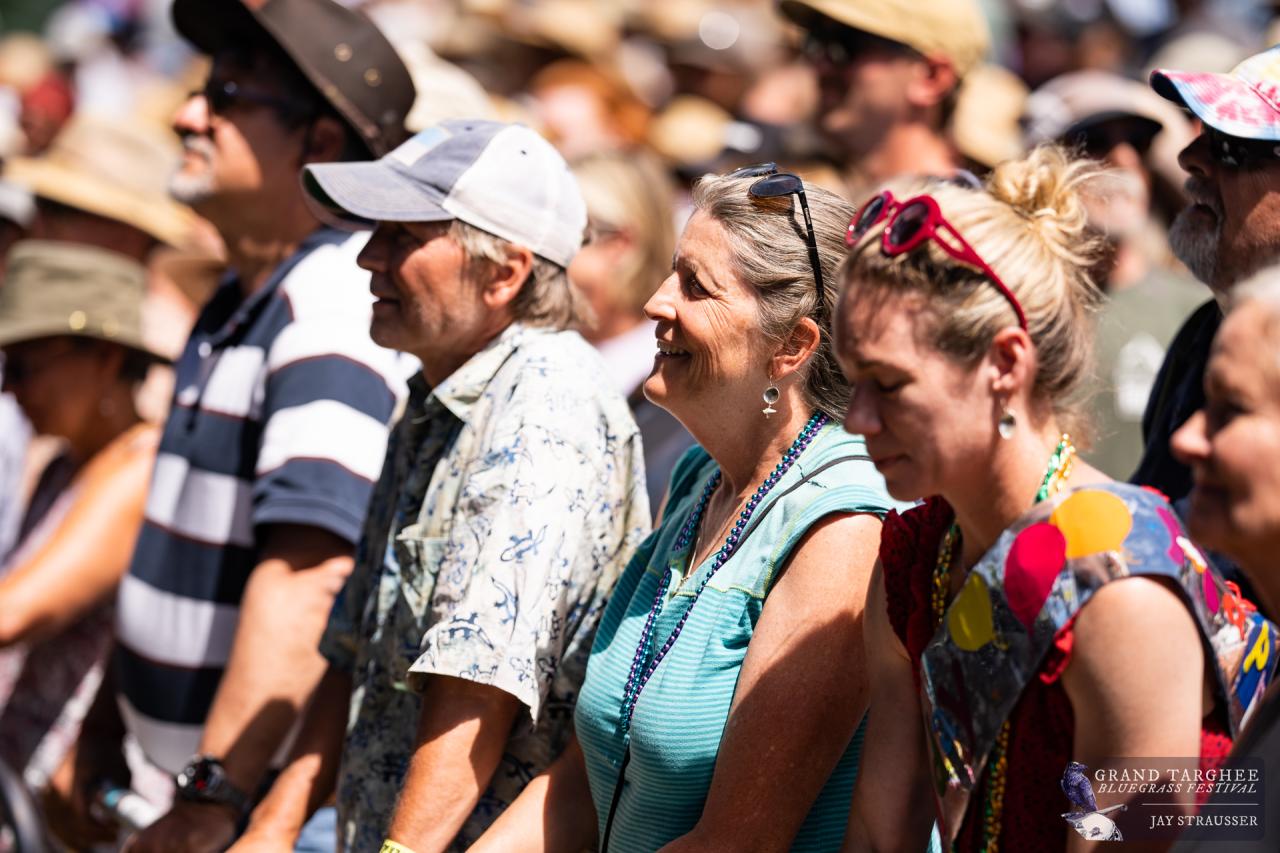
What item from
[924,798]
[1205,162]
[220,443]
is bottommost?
[220,443]

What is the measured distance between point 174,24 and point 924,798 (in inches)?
119

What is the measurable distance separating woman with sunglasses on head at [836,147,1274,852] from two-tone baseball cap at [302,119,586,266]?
41.4 inches

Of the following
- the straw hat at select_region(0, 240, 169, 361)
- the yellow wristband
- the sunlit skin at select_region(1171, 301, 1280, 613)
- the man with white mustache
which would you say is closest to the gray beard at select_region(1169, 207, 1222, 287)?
the man with white mustache

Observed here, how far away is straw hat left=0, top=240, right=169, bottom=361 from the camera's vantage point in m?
4.79

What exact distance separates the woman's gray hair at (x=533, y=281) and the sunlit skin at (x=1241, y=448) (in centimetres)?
156

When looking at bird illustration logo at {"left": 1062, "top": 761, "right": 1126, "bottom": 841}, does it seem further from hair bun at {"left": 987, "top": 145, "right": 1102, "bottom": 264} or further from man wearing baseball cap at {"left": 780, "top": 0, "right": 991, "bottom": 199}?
man wearing baseball cap at {"left": 780, "top": 0, "right": 991, "bottom": 199}

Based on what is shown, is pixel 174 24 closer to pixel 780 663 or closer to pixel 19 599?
pixel 19 599

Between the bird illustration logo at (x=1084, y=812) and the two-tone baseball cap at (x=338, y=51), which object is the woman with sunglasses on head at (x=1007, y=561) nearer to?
the bird illustration logo at (x=1084, y=812)

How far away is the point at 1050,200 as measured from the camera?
224 cm

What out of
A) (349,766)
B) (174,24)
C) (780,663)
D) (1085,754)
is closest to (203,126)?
(174,24)

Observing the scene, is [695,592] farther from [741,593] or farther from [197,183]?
[197,183]

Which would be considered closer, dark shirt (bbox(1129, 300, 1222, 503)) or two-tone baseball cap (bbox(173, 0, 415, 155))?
dark shirt (bbox(1129, 300, 1222, 503))

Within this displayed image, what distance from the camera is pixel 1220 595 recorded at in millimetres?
2041

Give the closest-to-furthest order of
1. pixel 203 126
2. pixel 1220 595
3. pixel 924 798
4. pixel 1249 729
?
pixel 1249 729 < pixel 1220 595 < pixel 924 798 < pixel 203 126
